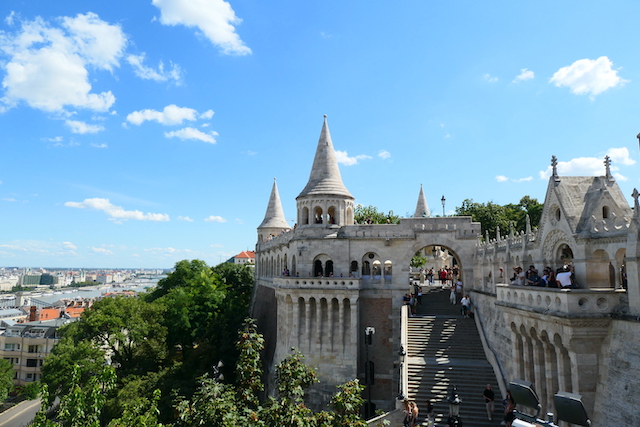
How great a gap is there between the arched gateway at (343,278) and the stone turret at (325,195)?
75mm

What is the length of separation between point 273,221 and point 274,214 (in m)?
1.01

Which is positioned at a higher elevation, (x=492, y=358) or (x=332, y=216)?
(x=332, y=216)

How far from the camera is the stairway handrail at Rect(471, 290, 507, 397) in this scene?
21938 mm

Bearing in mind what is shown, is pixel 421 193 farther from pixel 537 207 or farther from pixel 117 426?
pixel 117 426

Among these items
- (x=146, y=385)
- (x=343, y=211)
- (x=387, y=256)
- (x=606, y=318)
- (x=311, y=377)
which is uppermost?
(x=343, y=211)

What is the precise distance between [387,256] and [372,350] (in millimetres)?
6659

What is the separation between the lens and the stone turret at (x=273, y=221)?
5056 cm

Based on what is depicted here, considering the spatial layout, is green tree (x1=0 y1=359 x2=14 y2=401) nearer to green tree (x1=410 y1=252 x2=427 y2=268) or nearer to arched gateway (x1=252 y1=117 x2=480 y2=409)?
arched gateway (x1=252 y1=117 x2=480 y2=409)

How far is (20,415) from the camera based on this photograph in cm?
4884

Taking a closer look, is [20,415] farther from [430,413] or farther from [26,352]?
[430,413]

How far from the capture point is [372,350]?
29.5 metres

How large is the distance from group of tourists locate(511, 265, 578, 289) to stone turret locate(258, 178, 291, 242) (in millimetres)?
33925

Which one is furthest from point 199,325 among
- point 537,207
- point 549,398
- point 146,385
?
point 537,207

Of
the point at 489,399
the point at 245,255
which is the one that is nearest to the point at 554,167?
the point at 489,399
